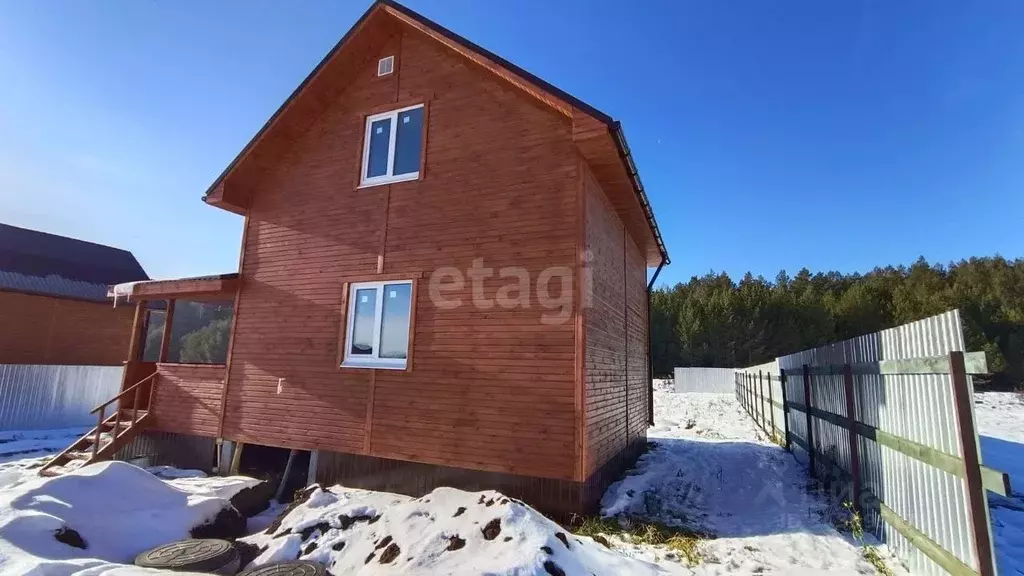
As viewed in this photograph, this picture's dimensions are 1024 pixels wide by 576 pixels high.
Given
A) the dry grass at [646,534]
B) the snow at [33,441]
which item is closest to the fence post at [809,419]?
the dry grass at [646,534]

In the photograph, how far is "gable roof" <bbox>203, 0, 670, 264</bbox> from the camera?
282 inches

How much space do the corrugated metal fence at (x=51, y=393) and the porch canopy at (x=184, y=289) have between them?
33.6 feet

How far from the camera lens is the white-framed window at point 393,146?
8984mm

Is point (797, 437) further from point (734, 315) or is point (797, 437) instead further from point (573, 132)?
point (734, 315)

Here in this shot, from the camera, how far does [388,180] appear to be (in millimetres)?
8992

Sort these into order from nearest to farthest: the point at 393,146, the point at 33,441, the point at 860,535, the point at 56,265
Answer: the point at 860,535 < the point at 393,146 < the point at 33,441 < the point at 56,265

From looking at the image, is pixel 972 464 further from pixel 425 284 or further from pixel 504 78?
pixel 504 78

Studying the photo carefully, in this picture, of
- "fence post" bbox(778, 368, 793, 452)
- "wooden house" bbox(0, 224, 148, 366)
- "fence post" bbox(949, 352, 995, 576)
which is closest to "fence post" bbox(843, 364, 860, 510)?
"fence post" bbox(949, 352, 995, 576)

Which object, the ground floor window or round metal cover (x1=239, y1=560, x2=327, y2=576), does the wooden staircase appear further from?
the ground floor window

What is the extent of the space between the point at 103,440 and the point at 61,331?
1348 cm

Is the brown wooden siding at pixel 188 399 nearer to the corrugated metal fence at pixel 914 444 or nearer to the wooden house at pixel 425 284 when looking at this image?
the wooden house at pixel 425 284

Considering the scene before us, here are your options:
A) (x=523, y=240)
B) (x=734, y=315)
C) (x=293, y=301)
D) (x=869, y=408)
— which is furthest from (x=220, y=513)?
(x=734, y=315)

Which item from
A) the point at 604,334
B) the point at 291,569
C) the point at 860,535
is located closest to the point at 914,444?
the point at 860,535

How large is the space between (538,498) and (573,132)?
5.26 m
